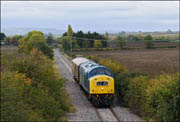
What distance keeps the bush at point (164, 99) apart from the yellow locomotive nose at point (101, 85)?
210 inches

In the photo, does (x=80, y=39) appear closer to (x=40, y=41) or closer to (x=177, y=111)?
(x=40, y=41)

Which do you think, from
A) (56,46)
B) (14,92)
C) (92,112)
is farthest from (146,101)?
(56,46)

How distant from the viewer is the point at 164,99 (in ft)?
57.7

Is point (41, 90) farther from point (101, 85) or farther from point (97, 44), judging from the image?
point (97, 44)

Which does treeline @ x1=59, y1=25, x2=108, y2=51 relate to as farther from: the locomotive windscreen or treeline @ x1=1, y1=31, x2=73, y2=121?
treeline @ x1=1, y1=31, x2=73, y2=121

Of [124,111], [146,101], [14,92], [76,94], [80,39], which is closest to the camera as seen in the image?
[14,92]

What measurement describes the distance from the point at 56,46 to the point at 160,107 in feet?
470

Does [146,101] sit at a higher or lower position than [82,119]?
higher

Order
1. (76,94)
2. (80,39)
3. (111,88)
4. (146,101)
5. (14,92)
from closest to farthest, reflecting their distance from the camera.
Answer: (14,92)
(146,101)
(111,88)
(76,94)
(80,39)

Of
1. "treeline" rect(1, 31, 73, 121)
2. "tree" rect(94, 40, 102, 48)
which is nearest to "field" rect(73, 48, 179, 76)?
"treeline" rect(1, 31, 73, 121)

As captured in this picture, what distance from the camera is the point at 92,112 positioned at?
72.0 feet

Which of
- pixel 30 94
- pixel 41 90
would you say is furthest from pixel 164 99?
pixel 30 94

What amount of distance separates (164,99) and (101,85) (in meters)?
7.01

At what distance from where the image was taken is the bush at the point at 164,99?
56.0ft
